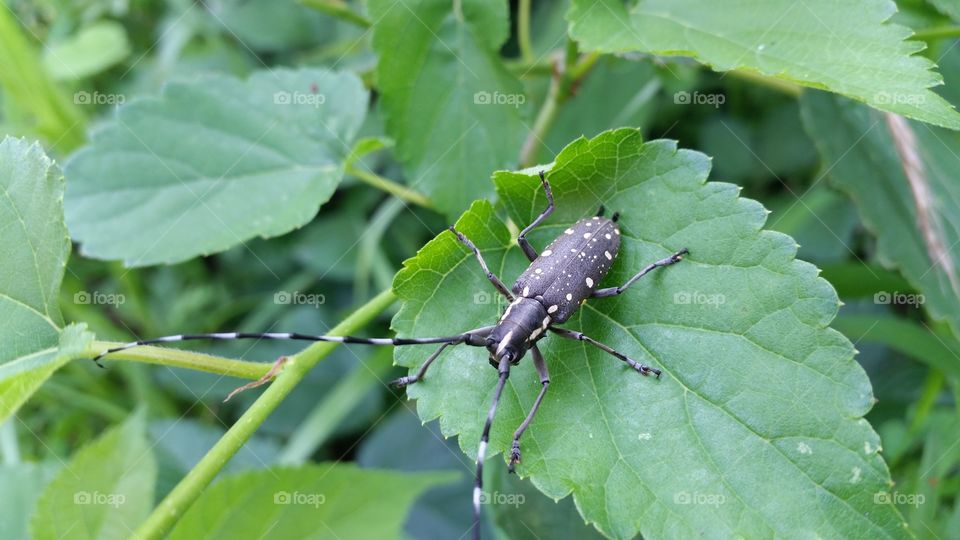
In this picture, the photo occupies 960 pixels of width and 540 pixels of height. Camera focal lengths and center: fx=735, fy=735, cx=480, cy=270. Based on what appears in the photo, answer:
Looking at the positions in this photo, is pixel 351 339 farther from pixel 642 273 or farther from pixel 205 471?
pixel 642 273

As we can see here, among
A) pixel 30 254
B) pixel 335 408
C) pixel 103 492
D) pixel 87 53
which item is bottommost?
pixel 335 408

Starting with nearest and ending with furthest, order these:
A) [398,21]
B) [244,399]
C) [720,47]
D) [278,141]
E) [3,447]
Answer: [720,47], [398,21], [278,141], [3,447], [244,399]

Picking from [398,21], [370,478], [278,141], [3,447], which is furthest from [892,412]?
[3,447]

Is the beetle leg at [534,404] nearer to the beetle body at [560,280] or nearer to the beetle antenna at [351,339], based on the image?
the beetle body at [560,280]

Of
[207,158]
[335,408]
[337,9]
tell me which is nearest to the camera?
[207,158]

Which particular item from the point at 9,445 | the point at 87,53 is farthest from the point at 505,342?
the point at 87,53

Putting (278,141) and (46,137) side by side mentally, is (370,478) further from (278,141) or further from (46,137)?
(46,137)
